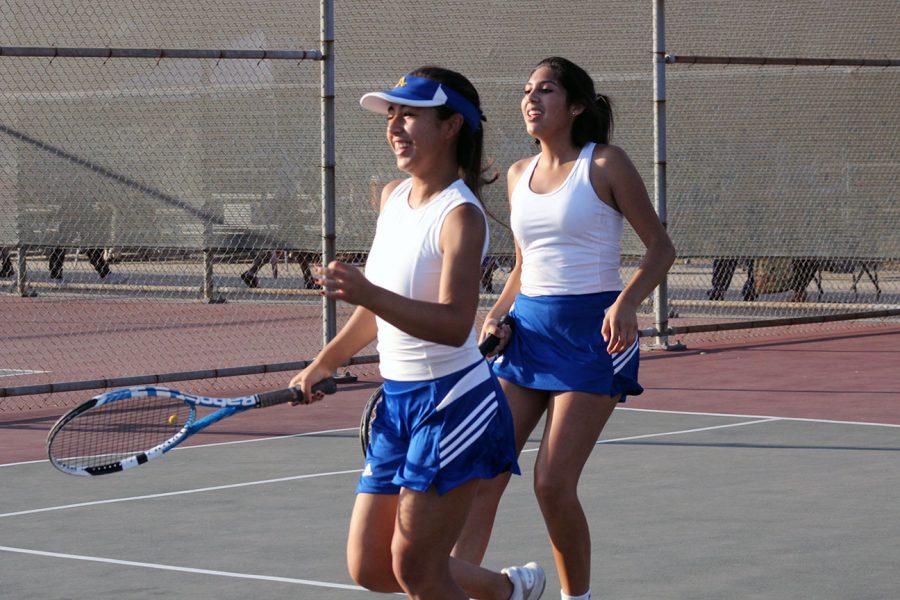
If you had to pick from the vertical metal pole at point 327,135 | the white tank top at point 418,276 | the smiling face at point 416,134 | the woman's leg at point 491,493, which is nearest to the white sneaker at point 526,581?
the woman's leg at point 491,493

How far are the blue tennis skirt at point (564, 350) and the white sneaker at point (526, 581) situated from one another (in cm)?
66

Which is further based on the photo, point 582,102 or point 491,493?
point 582,102

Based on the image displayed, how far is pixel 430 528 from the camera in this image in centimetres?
413

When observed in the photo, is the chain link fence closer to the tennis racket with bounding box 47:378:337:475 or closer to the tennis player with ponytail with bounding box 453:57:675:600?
the tennis player with ponytail with bounding box 453:57:675:600

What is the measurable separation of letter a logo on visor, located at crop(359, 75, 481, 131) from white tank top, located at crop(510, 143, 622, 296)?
0.96 m

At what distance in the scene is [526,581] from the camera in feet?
15.6

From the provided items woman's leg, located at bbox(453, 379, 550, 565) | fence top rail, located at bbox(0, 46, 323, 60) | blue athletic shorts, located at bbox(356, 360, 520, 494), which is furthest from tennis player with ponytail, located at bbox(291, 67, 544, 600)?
fence top rail, located at bbox(0, 46, 323, 60)

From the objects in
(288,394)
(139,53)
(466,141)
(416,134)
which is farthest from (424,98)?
(139,53)

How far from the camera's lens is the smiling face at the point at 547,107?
538 centimetres

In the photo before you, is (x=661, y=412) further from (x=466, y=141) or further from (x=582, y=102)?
(x=466, y=141)

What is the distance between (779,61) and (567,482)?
9.07 m

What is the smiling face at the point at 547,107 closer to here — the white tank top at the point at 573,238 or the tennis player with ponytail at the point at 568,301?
the tennis player with ponytail at the point at 568,301

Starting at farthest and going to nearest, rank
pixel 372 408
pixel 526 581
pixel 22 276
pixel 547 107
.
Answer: pixel 22 276 < pixel 547 107 < pixel 526 581 < pixel 372 408

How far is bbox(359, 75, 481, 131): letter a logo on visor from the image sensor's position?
420cm
